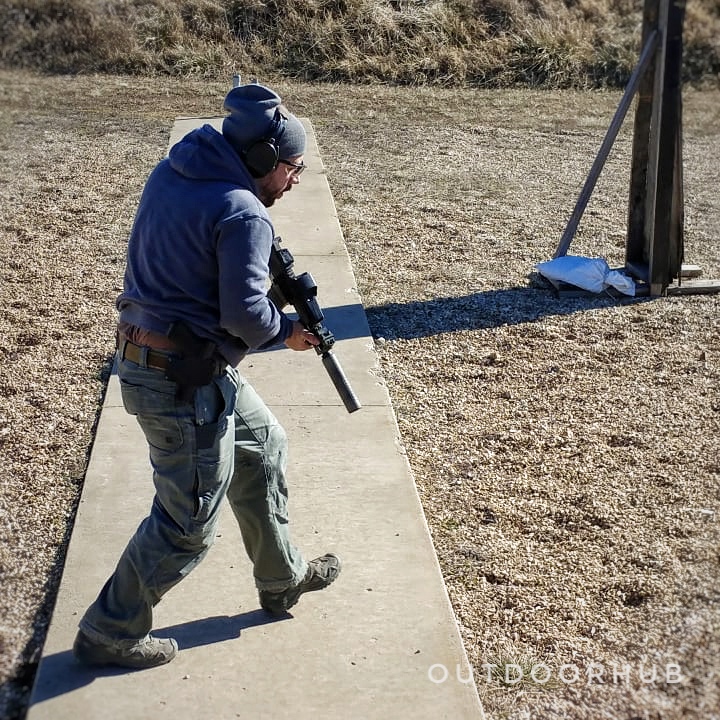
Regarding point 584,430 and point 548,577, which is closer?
point 548,577

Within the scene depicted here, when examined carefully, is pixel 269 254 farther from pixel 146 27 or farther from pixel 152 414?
pixel 146 27

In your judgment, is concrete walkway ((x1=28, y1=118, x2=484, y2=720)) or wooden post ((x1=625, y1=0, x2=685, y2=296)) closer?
concrete walkway ((x1=28, y1=118, x2=484, y2=720))

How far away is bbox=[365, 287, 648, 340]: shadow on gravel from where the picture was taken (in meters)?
6.80

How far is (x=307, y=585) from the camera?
3.85m

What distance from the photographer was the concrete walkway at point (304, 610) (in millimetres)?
3330

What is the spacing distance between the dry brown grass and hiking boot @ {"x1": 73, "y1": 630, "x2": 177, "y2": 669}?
12449 mm

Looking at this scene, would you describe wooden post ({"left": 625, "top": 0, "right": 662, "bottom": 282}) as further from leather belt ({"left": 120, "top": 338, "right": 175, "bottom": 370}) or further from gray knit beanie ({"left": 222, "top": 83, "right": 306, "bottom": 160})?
leather belt ({"left": 120, "top": 338, "right": 175, "bottom": 370})

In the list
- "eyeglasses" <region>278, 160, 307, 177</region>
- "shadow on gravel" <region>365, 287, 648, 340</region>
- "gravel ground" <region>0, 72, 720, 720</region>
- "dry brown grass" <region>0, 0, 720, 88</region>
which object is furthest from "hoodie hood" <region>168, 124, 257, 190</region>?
"dry brown grass" <region>0, 0, 720, 88</region>

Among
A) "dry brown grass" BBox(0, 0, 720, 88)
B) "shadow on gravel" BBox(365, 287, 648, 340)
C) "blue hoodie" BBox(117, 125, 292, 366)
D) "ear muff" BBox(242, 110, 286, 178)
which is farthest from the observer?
"dry brown grass" BBox(0, 0, 720, 88)

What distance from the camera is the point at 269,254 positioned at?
123 inches

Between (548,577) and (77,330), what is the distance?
11.7 ft

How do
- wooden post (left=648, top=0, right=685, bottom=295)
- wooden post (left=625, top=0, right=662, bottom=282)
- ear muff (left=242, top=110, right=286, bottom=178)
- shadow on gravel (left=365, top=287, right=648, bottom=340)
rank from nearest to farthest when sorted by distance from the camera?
1. ear muff (left=242, top=110, right=286, bottom=178)
2. shadow on gravel (left=365, top=287, right=648, bottom=340)
3. wooden post (left=648, top=0, right=685, bottom=295)
4. wooden post (left=625, top=0, right=662, bottom=282)

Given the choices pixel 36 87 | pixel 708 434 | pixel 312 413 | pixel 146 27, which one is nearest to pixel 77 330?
pixel 312 413

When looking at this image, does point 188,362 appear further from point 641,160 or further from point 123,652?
point 641,160
